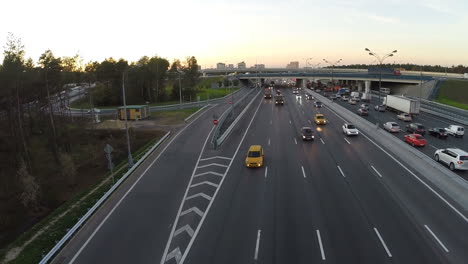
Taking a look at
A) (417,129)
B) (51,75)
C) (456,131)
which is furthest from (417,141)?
(51,75)

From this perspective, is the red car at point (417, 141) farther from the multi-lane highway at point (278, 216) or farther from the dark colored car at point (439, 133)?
the dark colored car at point (439, 133)

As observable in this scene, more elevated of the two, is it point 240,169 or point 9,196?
point 240,169

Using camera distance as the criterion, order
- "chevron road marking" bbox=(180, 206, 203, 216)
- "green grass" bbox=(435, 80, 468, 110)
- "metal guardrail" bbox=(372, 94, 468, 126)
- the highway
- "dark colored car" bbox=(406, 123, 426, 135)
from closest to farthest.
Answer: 1. "chevron road marking" bbox=(180, 206, 203, 216)
2. the highway
3. "dark colored car" bbox=(406, 123, 426, 135)
4. "metal guardrail" bbox=(372, 94, 468, 126)
5. "green grass" bbox=(435, 80, 468, 110)

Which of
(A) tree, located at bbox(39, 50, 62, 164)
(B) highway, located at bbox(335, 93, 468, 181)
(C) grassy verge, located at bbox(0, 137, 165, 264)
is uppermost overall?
(A) tree, located at bbox(39, 50, 62, 164)

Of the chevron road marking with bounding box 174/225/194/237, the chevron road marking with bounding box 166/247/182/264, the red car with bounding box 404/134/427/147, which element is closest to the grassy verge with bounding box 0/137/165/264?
the chevron road marking with bounding box 166/247/182/264

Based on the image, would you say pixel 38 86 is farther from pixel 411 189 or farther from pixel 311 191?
pixel 411 189

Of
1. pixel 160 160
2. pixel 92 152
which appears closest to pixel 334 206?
pixel 160 160

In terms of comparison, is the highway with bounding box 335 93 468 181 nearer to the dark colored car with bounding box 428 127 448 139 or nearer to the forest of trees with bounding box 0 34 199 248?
the dark colored car with bounding box 428 127 448 139

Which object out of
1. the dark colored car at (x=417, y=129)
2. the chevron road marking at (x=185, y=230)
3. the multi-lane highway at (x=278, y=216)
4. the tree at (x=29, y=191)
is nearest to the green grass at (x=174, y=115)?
the multi-lane highway at (x=278, y=216)
